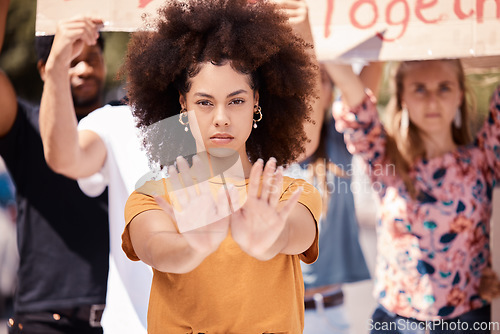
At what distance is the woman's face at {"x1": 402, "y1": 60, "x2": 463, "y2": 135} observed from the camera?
8.33ft

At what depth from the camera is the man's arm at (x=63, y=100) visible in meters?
1.98

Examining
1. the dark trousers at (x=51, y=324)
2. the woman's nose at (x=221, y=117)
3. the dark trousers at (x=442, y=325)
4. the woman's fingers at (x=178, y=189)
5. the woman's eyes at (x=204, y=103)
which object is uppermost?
the woman's eyes at (x=204, y=103)

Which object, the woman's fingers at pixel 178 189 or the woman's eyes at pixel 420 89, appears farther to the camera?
the woman's eyes at pixel 420 89

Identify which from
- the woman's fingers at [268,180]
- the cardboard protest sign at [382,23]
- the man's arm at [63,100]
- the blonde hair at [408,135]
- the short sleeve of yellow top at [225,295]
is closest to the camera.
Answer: the woman's fingers at [268,180]

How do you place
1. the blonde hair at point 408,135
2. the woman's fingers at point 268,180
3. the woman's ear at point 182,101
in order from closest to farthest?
the woman's fingers at point 268,180
the woman's ear at point 182,101
the blonde hair at point 408,135

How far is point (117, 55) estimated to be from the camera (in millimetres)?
2678

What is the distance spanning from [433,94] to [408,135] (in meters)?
0.22

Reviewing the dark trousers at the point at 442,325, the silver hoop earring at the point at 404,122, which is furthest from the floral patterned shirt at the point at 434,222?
the silver hoop earring at the point at 404,122

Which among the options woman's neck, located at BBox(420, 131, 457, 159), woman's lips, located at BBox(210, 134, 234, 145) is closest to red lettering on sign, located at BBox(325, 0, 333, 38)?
woman's neck, located at BBox(420, 131, 457, 159)

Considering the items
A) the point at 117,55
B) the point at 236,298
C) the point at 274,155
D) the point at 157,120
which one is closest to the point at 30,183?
the point at 117,55

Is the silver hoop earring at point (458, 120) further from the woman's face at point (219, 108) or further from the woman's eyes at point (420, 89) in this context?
the woman's face at point (219, 108)

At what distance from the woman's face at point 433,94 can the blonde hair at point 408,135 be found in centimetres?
3

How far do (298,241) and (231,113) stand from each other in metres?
0.38

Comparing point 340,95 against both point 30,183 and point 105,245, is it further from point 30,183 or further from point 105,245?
point 30,183
